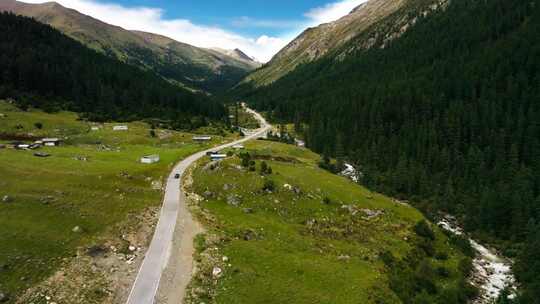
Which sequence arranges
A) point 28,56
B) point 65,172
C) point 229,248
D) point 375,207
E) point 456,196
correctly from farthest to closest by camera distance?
1. point 28,56
2. point 456,196
3. point 375,207
4. point 65,172
5. point 229,248

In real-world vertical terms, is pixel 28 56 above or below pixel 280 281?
above

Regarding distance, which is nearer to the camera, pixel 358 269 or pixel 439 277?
pixel 358 269

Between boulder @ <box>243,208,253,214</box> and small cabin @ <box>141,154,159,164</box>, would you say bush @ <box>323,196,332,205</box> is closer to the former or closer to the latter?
boulder @ <box>243,208,253,214</box>

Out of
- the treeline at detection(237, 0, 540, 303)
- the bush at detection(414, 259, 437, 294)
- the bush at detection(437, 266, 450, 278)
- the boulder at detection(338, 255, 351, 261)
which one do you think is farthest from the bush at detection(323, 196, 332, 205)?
the treeline at detection(237, 0, 540, 303)

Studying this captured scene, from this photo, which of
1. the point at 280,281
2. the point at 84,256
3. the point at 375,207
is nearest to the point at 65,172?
the point at 84,256

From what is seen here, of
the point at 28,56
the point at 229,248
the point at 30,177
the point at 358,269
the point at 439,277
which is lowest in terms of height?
the point at 439,277

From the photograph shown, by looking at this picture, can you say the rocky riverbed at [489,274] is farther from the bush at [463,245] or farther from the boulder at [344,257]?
the boulder at [344,257]

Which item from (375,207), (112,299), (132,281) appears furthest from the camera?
→ (375,207)

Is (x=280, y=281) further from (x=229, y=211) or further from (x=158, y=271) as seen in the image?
(x=229, y=211)
